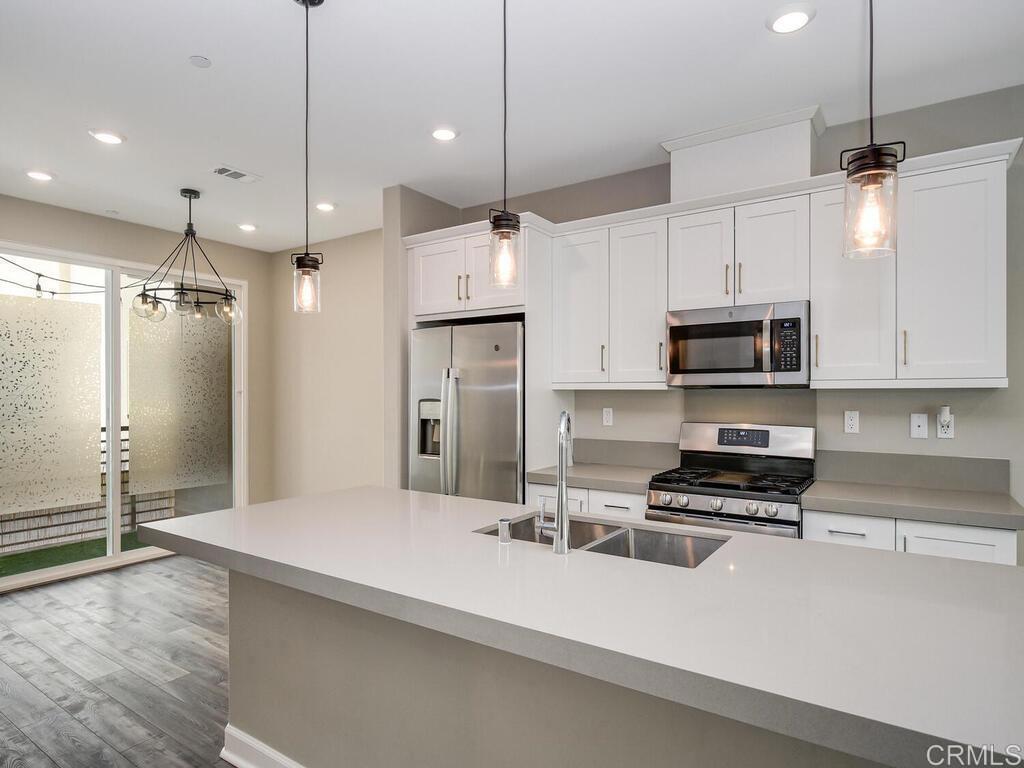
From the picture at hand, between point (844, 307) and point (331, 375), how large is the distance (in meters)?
4.16

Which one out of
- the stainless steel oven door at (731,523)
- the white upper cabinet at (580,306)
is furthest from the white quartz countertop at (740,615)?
the white upper cabinet at (580,306)

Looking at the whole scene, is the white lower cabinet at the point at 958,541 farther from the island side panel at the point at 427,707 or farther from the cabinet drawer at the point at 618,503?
the island side panel at the point at 427,707

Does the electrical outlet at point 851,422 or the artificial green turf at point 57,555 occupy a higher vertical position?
the electrical outlet at point 851,422

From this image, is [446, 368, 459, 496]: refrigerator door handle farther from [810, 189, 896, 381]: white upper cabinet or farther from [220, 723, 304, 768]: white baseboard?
[810, 189, 896, 381]: white upper cabinet

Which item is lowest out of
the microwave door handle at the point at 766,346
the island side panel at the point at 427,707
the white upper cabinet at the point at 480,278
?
the island side panel at the point at 427,707

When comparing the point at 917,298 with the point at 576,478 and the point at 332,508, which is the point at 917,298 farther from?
the point at 332,508

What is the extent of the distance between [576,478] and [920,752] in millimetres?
2510

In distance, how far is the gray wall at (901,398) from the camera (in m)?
2.66

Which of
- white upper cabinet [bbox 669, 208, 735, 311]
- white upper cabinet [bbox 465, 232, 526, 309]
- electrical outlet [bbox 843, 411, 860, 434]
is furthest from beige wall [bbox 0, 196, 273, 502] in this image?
electrical outlet [bbox 843, 411, 860, 434]

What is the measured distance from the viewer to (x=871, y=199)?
1452mm

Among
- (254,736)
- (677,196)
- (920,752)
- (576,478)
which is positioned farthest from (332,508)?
(677,196)

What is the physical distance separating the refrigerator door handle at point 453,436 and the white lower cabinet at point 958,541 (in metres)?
2.21

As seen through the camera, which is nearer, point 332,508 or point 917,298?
point 332,508

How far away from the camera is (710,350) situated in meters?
3.10
